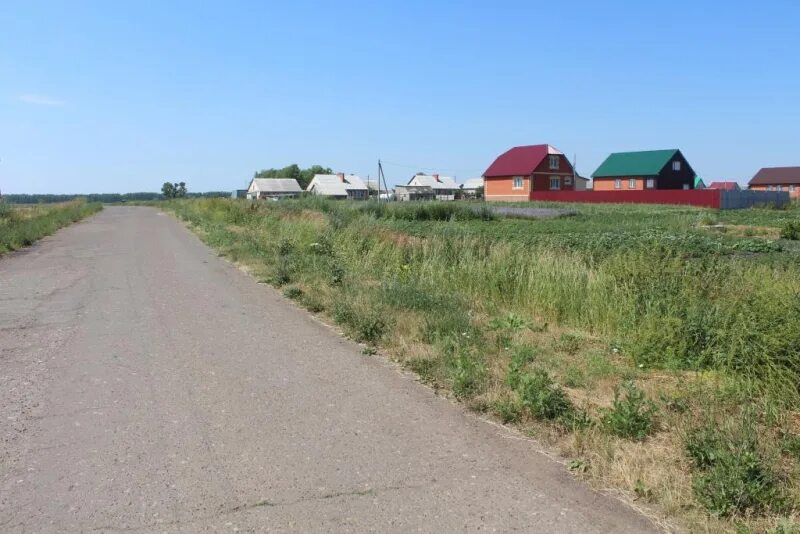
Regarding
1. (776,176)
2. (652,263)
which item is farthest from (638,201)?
(652,263)

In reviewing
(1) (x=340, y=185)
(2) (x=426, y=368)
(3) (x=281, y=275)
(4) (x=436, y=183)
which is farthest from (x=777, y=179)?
(2) (x=426, y=368)

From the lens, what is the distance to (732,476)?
3.81 m

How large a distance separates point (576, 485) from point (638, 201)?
66.2 meters

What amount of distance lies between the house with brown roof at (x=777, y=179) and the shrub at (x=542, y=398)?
343 ft

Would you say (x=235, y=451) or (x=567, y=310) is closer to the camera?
(x=235, y=451)

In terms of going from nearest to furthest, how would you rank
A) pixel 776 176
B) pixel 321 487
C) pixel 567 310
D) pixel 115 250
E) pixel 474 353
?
1. pixel 321 487
2. pixel 474 353
3. pixel 567 310
4. pixel 115 250
5. pixel 776 176

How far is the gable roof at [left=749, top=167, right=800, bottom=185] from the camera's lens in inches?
3848

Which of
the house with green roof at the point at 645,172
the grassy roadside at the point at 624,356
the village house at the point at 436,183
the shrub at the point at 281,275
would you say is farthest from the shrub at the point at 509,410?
the village house at the point at 436,183

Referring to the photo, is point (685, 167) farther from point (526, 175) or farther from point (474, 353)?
point (474, 353)

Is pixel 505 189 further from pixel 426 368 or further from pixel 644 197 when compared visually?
pixel 426 368

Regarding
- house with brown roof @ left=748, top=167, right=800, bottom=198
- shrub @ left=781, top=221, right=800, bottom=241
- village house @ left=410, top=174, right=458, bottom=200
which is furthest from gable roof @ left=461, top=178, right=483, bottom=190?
shrub @ left=781, top=221, right=800, bottom=241

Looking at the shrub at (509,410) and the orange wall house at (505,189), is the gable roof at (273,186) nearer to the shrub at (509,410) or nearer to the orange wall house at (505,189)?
the orange wall house at (505,189)

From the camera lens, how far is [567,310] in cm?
902

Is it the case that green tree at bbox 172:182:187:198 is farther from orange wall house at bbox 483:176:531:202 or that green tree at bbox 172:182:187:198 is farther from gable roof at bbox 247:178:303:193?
orange wall house at bbox 483:176:531:202
